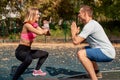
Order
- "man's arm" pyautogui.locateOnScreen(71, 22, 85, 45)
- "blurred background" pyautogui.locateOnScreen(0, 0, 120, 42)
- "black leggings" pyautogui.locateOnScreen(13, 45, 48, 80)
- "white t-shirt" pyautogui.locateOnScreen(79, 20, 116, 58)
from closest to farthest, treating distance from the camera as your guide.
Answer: "man's arm" pyautogui.locateOnScreen(71, 22, 85, 45) < "white t-shirt" pyautogui.locateOnScreen(79, 20, 116, 58) < "black leggings" pyautogui.locateOnScreen(13, 45, 48, 80) < "blurred background" pyautogui.locateOnScreen(0, 0, 120, 42)

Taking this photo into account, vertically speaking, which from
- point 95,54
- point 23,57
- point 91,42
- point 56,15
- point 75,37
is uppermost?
point 75,37

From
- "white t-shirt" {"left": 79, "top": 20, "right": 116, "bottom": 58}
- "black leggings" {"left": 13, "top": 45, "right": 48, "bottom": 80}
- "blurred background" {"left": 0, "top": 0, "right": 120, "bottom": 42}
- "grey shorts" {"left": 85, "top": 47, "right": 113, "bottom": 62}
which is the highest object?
"white t-shirt" {"left": 79, "top": 20, "right": 116, "bottom": 58}

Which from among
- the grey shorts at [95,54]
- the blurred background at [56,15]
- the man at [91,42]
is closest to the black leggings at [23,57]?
the man at [91,42]

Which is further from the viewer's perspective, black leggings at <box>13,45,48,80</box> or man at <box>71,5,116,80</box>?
black leggings at <box>13,45,48,80</box>

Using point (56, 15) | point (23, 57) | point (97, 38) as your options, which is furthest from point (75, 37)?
point (56, 15)

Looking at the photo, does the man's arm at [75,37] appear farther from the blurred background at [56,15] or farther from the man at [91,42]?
the blurred background at [56,15]

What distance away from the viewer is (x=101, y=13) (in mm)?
25422

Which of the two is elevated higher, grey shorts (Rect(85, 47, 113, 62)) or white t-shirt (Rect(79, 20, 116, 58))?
white t-shirt (Rect(79, 20, 116, 58))

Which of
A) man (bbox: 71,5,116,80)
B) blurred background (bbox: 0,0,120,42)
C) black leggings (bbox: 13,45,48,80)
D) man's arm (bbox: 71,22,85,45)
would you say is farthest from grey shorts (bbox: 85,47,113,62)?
blurred background (bbox: 0,0,120,42)

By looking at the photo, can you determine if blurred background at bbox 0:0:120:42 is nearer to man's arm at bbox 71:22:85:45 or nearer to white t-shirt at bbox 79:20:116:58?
white t-shirt at bbox 79:20:116:58

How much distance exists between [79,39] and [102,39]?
48cm

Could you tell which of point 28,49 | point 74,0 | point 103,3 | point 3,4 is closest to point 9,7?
point 3,4

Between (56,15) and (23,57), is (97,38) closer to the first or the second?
(23,57)

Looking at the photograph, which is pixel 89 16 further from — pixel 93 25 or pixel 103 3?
pixel 103 3
